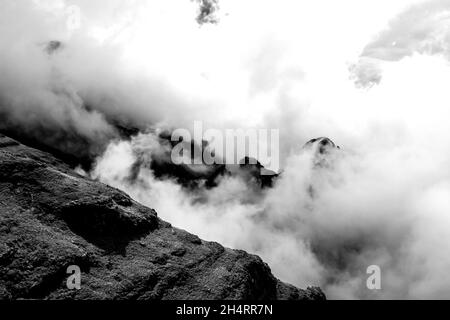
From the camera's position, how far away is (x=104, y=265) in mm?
41625

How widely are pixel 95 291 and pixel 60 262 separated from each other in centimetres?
465

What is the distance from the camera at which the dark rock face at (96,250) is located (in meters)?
38.0

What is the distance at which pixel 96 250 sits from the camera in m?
42.9

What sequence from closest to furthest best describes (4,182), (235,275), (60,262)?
(60,262)
(4,182)
(235,275)

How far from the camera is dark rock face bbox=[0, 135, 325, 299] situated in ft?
125

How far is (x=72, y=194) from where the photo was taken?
46.8 metres
